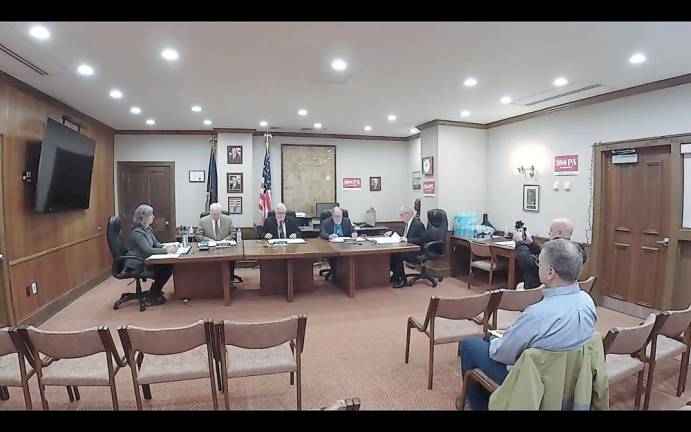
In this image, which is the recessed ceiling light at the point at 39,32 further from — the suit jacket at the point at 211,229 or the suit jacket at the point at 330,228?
the suit jacket at the point at 330,228

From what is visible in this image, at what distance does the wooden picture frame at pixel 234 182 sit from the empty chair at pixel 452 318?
527cm

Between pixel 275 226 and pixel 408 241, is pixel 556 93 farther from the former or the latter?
pixel 275 226

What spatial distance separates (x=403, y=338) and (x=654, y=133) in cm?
364

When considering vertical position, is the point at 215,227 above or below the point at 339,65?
below

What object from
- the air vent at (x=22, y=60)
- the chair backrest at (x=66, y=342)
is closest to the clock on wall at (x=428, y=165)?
the air vent at (x=22, y=60)

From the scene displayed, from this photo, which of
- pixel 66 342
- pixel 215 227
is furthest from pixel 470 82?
pixel 66 342

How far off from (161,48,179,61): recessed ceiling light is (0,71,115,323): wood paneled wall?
1977 millimetres

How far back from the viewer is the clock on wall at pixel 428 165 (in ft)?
22.4

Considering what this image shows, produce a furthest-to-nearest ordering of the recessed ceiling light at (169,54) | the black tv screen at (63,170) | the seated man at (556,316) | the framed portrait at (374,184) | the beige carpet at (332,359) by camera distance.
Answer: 1. the framed portrait at (374,184)
2. the black tv screen at (63,170)
3. the recessed ceiling light at (169,54)
4. the beige carpet at (332,359)
5. the seated man at (556,316)

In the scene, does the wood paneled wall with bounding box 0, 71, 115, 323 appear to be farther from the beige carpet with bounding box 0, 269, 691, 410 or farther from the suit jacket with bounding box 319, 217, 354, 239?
the suit jacket with bounding box 319, 217, 354, 239

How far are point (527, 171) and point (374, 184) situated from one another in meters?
3.39

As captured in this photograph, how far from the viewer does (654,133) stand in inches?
173

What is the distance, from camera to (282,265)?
18.1 ft

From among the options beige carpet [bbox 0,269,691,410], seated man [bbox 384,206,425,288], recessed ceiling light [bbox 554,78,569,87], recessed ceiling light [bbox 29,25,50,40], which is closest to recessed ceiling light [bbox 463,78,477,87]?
recessed ceiling light [bbox 554,78,569,87]
